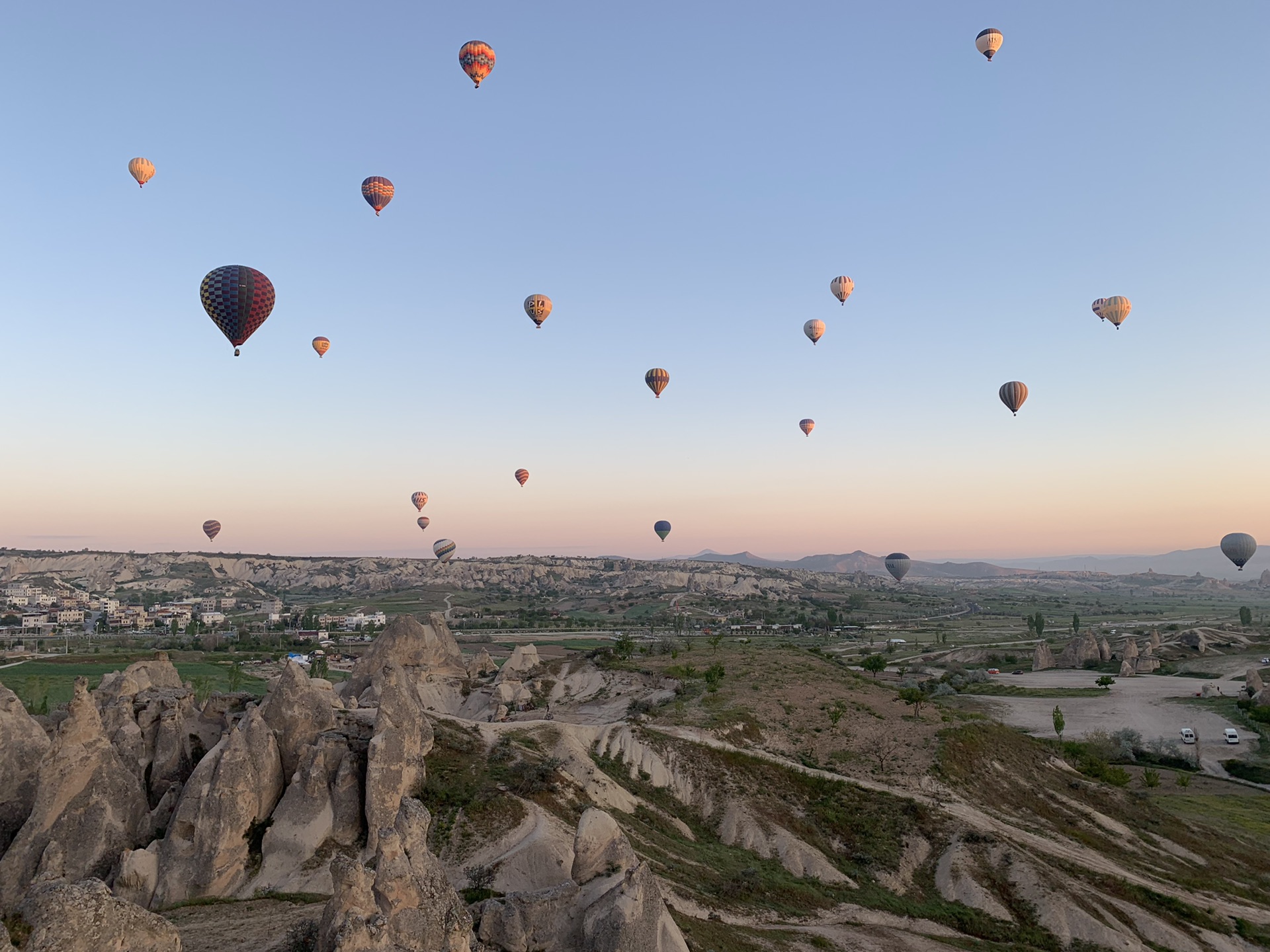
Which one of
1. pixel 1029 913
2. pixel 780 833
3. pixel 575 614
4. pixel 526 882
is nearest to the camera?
pixel 526 882

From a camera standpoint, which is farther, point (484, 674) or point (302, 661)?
point (302, 661)

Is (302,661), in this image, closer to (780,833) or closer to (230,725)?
(230,725)

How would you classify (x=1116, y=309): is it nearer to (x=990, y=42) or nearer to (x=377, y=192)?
(x=990, y=42)

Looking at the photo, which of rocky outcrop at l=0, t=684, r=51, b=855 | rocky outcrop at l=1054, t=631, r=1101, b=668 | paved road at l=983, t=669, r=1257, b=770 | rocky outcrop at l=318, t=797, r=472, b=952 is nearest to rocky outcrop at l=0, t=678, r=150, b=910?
rocky outcrop at l=0, t=684, r=51, b=855

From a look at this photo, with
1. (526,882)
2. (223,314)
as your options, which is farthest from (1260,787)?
(223,314)

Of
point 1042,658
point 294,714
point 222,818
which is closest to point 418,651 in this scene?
point 294,714

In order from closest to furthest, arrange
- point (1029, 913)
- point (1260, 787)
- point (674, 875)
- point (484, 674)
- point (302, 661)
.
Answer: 1. point (674, 875)
2. point (1029, 913)
3. point (1260, 787)
4. point (484, 674)
5. point (302, 661)
